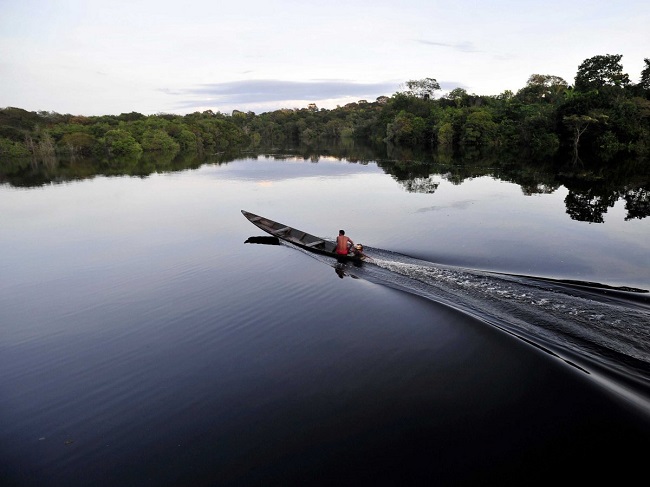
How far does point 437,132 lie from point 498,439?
8352cm

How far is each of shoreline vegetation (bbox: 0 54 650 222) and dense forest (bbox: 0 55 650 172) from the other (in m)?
0.20

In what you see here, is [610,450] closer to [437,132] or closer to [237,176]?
[237,176]

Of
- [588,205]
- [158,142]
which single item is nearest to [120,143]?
[158,142]

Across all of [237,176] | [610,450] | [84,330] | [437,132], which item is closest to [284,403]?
[610,450]

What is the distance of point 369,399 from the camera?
8.23 metres

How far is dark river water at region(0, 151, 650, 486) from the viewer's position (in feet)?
22.3

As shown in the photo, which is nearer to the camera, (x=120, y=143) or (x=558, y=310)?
(x=558, y=310)

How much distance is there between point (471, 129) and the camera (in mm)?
73625

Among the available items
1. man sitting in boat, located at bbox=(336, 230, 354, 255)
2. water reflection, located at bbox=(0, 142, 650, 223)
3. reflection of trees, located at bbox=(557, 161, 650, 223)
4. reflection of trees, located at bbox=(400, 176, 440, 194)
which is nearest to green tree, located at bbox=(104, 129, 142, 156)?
water reflection, located at bbox=(0, 142, 650, 223)

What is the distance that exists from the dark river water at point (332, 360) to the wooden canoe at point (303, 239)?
0.47 m

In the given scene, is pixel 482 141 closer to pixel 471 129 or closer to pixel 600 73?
pixel 471 129

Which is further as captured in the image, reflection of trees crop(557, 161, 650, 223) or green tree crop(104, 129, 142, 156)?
green tree crop(104, 129, 142, 156)

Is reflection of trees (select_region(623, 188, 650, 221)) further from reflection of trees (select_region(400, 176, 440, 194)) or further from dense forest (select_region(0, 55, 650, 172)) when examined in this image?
dense forest (select_region(0, 55, 650, 172))

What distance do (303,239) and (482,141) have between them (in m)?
67.4
